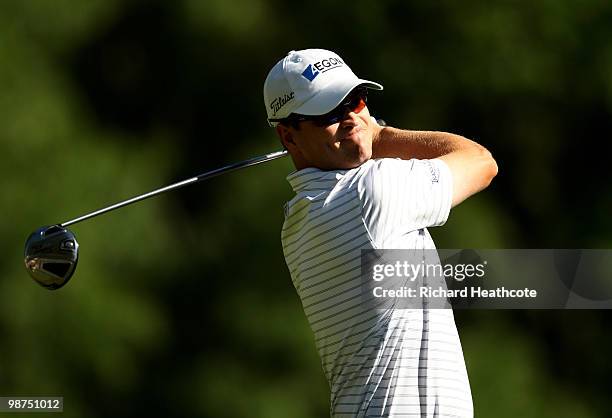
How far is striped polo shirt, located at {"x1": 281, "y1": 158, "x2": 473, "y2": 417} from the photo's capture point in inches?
91.3

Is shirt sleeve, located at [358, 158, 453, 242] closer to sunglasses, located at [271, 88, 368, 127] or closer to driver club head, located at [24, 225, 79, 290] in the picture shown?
sunglasses, located at [271, 88, 368, 127]

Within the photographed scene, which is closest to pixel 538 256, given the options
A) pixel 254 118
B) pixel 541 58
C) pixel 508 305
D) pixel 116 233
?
pixel 508 305

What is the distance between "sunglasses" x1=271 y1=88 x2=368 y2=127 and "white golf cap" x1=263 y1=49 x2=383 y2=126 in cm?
1

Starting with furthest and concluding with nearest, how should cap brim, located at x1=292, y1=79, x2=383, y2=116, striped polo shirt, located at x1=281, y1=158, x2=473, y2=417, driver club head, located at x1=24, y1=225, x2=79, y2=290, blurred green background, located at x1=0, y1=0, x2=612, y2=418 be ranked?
blurred green background, located at x1=0, y1=0, x2=612, y2=418 → driver club head, located at x1=24, y1=225, x2=79, y2=290 → cap brim, located at x1=292, y1=79, x2=383, y2=116 → striped polo shirt, located at x1=281, y1=158, x2=473, y2=417

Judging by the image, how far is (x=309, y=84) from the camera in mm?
2463

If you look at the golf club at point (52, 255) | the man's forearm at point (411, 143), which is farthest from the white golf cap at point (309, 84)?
the golf club at point (52, 255)

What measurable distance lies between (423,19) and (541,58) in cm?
49

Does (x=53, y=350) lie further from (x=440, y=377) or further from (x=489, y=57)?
(x=440, y=377)

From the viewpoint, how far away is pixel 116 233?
17.3 ft

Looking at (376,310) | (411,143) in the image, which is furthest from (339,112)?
(376,310)

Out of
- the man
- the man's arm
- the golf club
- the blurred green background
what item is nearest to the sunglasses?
the man

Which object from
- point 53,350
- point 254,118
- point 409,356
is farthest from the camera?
point 254,118

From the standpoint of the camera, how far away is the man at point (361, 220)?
7.63 feet

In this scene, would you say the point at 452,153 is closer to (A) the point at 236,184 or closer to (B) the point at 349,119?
(B) the point at 349,119
